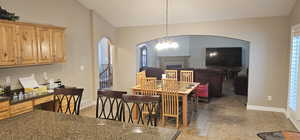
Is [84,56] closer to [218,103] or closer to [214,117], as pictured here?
[214,117]

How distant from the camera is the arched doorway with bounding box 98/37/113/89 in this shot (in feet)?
28.4

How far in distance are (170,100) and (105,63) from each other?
19.3ft

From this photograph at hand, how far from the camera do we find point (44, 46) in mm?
4215

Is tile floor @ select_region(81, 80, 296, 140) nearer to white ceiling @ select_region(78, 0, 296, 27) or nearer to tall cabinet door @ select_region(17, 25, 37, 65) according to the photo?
tall cabinet door @ select_region(17, 25, 37, 65)

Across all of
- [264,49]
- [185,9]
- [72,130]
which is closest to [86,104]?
[185,9]

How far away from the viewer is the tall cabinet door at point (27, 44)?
3.76 metres

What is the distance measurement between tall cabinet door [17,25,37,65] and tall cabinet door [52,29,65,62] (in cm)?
45

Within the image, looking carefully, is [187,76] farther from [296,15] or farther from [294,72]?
[296,15]

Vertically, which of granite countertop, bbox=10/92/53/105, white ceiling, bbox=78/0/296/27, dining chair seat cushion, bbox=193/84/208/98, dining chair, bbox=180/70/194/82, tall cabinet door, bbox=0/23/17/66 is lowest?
dining chair seat cushion, bbox=193/84/208/98

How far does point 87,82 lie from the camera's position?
598 centimetres

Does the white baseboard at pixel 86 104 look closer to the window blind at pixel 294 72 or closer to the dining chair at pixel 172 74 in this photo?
the dining chair at pixel 172 74

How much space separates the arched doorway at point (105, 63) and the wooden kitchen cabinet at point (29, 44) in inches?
158

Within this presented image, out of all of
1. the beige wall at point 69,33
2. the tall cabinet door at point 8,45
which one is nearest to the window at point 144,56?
the beige wall at point 69,33

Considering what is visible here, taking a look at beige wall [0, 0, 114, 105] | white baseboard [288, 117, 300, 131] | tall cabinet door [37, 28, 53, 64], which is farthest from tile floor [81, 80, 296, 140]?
tall cabinet door [37, 28, 53, 64]
